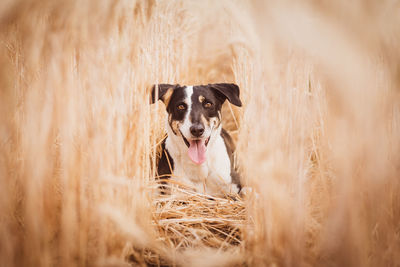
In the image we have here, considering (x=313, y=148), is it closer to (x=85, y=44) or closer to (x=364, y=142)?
(x=364, y=142)

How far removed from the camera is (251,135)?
1.43 meters

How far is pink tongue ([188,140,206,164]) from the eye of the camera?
8.41 feet

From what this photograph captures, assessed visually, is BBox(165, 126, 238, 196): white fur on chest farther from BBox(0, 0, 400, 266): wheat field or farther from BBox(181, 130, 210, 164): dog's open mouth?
BBox(0, 0, 400, 266): wheat field

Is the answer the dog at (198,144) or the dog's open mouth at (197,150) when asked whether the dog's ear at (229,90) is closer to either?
the dog at (198,144)

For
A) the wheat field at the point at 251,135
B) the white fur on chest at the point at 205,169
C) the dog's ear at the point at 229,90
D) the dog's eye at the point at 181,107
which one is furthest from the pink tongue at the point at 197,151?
the wheat field at the point at 251,135

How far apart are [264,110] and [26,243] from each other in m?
1.18

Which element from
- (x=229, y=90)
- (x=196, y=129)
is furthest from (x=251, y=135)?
(x=229, y=90)

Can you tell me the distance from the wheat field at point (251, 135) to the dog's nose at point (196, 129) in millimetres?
993

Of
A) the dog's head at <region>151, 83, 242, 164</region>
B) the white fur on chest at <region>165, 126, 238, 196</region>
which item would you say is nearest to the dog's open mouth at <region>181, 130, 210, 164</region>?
the dog's head at <region>151, 83, 242, 164</region>

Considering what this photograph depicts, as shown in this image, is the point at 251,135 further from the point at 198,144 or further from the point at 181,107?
the point at 181,107

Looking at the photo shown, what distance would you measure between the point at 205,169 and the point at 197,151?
25cm

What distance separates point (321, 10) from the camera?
3.32 ft

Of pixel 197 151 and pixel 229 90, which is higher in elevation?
pixel 229 90

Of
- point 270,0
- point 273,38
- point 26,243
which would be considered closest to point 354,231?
point 273,38
